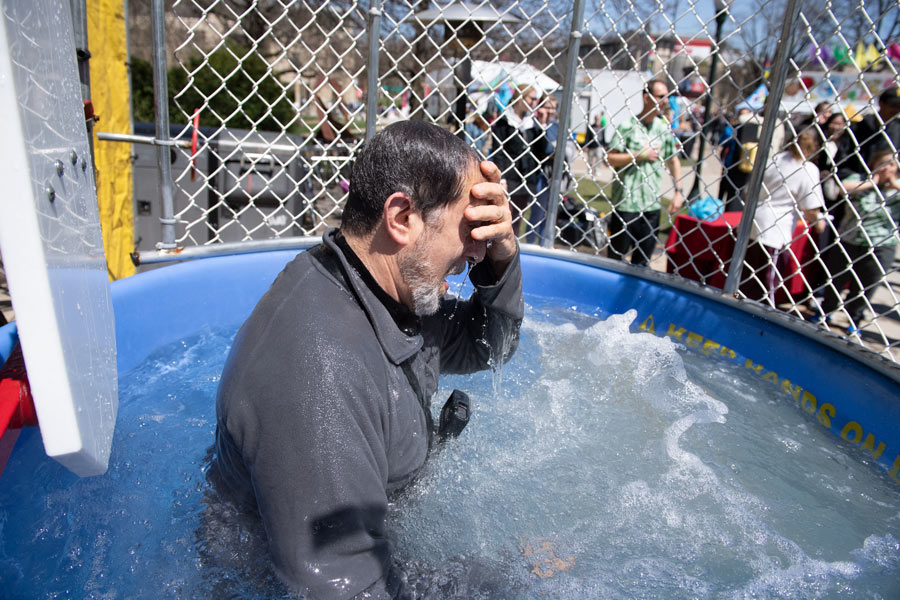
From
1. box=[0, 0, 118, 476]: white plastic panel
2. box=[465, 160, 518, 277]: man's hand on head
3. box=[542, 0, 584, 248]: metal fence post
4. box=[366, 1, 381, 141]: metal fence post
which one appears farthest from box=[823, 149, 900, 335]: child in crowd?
box=[0, 0, 118, 476]: white plastic panel

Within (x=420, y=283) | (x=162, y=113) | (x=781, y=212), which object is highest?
(x=420, y=283)

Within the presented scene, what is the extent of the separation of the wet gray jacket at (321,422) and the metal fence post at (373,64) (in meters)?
1.78

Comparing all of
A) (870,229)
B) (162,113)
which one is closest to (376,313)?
(162,113)

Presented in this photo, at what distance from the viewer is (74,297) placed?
1.06 metres

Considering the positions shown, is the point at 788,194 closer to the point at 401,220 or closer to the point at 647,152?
the point at 647,152

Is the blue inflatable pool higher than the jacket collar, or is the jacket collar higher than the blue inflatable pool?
the jacket collar

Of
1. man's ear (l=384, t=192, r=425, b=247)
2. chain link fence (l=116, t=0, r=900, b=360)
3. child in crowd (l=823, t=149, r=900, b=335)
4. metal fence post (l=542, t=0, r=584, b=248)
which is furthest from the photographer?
child in crowd (l=823, t=149, r=900, b=335)

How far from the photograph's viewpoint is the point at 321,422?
1174mm

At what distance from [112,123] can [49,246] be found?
112 inches

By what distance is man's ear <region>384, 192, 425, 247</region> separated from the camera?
1.37 metres

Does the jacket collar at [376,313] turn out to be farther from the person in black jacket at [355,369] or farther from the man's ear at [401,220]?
the man's ear at [401,220]

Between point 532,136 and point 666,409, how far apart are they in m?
4.07

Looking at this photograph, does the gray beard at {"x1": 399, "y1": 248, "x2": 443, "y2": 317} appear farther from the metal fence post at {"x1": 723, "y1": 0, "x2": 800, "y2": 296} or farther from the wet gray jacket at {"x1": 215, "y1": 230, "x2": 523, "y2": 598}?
the metal fence post at {"x1": 723, "y1": 0, "x2": 800, "y2": 296}

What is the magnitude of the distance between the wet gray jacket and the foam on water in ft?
0.82
